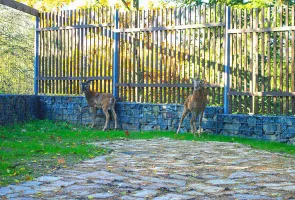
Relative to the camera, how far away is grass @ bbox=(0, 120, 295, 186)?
6.37 meters

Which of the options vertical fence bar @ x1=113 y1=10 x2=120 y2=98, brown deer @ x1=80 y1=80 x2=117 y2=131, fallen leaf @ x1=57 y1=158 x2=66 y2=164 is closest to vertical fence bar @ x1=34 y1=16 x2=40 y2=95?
brown deer @ x1=80 y1=80 x2=117 y2=131

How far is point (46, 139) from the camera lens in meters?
10.2

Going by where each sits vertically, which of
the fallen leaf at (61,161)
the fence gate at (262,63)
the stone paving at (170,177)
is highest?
the fence gate at (262,63)

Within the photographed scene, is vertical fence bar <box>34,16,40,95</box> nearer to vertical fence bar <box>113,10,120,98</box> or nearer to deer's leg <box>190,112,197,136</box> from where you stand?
vertical fence bar <box>113,10,120,98</box>

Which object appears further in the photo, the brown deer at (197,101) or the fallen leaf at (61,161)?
the brown deer at (197,101)

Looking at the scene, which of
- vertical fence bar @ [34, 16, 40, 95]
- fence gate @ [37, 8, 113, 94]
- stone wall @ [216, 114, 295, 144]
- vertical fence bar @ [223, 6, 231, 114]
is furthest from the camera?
vertical fence bar @ [34, 16, 40, 95]

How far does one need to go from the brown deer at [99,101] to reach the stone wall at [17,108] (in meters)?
1.93

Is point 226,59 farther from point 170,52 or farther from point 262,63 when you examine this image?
point 170,52

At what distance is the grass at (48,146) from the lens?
637 centimetres

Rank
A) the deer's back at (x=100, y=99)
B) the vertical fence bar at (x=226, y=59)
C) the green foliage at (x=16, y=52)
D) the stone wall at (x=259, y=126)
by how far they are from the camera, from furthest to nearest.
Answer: the green foliage at (x=16, y=52) → the deer's back at (x=100, y=99) → the vertical fence bar at (x=226, y=59) → the stone wall at (x=259, y=126)

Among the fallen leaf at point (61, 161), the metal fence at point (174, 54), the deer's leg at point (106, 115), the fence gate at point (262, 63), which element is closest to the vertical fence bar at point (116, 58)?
the metal fence at point (174, 54)

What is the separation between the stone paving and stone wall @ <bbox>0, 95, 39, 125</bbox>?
541 centimetres

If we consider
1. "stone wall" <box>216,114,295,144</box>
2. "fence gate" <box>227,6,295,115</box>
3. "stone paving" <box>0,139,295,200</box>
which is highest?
"fence gate" <box>227,6,295,115</box>

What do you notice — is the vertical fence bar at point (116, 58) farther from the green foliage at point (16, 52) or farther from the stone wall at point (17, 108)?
the green foliage at point (16, 52)
